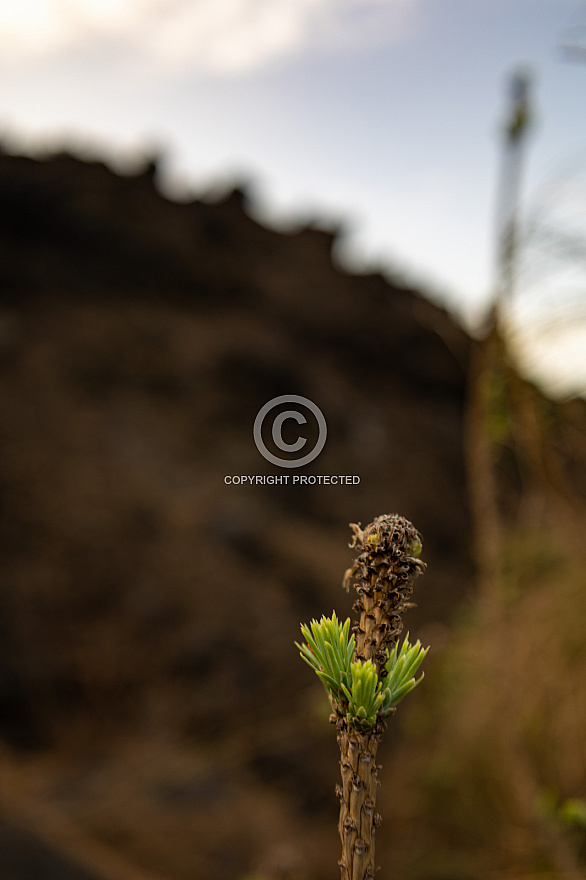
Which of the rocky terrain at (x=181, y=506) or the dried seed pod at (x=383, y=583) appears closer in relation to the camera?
the dried seed pod at (x=383, y=583)

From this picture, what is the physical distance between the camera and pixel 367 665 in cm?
13

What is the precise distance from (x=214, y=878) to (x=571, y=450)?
88.1 inches

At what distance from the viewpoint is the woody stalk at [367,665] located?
0.42ft

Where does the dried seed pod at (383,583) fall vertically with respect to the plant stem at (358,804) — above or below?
above

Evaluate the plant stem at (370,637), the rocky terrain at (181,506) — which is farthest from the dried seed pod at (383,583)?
the rocky terrain at (181,506)

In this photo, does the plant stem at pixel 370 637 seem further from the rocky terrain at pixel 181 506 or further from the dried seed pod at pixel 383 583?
the rocky terrain at pixel 181 506

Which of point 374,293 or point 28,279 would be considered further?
point 374,293

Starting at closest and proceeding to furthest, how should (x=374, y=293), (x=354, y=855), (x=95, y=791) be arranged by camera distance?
(x=354, y=855), (x=95, y=791), (x=374, y=293)

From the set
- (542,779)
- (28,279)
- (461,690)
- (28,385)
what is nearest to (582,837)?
(542,779)

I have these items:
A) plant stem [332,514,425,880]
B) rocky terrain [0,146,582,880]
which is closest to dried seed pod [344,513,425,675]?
plant stem [332,514,425,880]

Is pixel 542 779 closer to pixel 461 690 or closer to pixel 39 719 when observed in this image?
pixel 461 690

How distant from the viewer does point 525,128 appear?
2.55ft

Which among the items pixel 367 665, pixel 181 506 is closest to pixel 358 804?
pixel 367 665

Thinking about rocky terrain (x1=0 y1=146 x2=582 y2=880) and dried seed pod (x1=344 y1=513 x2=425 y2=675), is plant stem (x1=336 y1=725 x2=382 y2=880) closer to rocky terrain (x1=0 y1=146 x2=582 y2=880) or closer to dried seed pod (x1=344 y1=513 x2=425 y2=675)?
dried seed pod (x1=344 y1=513 x2=425 y2=675)
